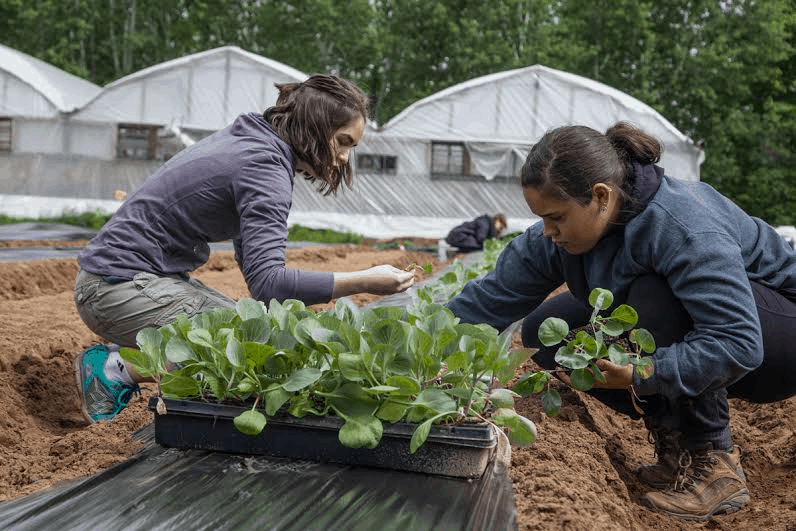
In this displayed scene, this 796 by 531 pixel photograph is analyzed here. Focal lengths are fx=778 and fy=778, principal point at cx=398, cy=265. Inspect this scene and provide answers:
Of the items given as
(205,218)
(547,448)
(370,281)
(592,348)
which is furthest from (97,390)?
(592,348)

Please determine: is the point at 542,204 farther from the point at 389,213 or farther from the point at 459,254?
the point at 389,213

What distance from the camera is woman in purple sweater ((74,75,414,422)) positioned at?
2518mm

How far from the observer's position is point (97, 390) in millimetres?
2617

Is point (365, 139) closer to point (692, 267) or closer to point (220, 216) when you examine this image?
point (220, 216)

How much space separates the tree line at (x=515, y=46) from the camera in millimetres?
23234

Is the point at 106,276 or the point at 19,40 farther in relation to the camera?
the point at 19,40

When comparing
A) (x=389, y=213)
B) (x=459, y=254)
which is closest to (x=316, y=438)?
(x=459, y=254)

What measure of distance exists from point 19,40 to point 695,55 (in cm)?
2223

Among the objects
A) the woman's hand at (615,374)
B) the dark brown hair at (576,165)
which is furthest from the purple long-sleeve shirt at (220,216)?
the woman's hand at (615,374)

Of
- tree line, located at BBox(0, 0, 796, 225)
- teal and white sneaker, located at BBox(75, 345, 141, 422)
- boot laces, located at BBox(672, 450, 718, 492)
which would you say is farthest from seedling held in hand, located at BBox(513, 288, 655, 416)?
tree line, located at BBox(0, 0, 796, 225)

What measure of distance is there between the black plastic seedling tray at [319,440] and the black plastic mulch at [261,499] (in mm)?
25

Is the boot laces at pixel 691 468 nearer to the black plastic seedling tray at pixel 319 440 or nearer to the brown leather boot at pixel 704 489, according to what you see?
the brown leather boot at pixel 704 489

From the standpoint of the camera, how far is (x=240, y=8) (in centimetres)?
2808

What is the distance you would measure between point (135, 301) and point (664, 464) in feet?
5.84
